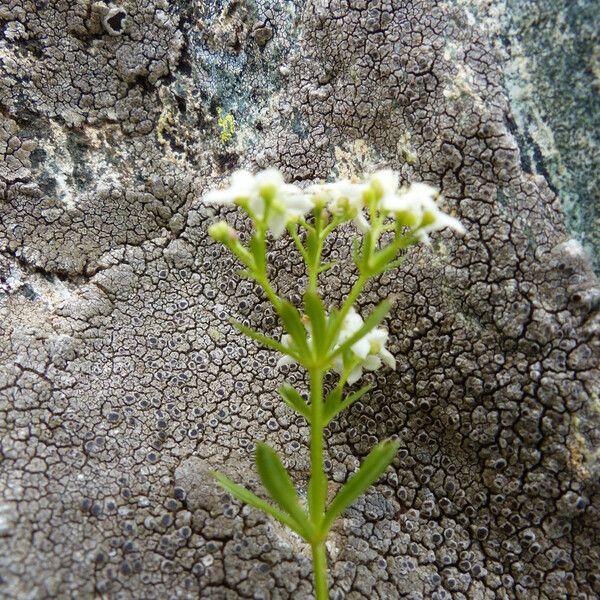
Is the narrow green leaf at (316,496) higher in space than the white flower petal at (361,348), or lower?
lower

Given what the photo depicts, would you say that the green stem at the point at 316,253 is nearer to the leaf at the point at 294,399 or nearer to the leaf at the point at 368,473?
the leaf at the point at 294,399

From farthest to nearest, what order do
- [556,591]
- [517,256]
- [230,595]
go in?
[517,256]
[556,591]
[230,595]

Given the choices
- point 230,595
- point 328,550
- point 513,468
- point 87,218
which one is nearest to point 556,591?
point 513,468

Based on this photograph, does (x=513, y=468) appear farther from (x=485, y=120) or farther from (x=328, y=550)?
(x=485, y=120)

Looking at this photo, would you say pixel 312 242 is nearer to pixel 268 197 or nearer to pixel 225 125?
pixel 268 197

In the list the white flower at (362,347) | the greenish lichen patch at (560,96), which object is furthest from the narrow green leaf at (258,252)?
the greenish lichen patch at (560,96)

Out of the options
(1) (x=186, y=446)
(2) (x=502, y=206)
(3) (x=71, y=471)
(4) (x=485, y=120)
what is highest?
(4) (x=485, y=120)

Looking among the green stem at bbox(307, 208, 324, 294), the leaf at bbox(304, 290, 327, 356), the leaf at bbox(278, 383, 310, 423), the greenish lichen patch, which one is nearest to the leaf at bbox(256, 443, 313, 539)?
the leaf at bbox(278, 383, 310, 423)
